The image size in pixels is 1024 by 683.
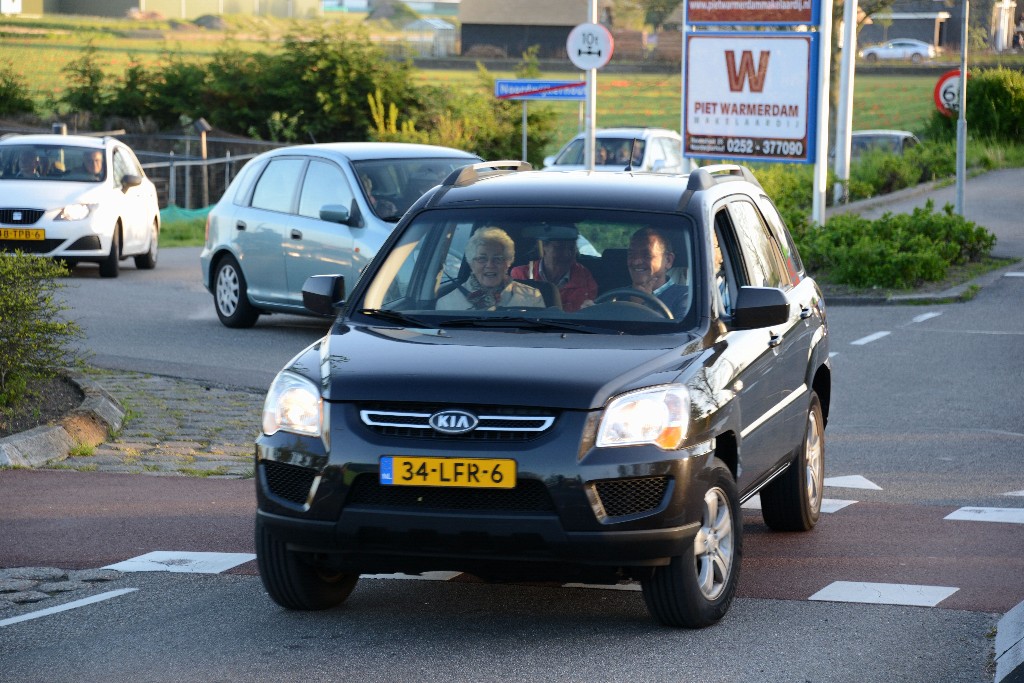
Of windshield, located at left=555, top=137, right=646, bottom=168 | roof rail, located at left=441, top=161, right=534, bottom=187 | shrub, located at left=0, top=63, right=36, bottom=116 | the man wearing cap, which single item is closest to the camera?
the man wearing cap

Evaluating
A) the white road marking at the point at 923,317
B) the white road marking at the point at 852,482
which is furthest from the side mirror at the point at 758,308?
the white road marking at the point at 923,317

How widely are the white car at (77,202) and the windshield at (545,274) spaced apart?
14666 millimetres

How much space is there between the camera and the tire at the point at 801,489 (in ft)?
26.2

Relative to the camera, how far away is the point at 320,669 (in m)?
5.76

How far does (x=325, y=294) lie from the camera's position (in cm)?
729

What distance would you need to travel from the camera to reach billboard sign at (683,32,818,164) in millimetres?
22484

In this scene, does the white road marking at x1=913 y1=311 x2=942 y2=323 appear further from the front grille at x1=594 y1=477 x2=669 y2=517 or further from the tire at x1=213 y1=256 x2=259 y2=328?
the front grille at x1=594 y1=477 x2=669 y2=517

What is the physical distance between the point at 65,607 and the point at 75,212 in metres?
15.0

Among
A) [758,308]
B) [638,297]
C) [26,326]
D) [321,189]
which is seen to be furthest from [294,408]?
[321,189]

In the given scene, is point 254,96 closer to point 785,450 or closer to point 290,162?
point 290,162

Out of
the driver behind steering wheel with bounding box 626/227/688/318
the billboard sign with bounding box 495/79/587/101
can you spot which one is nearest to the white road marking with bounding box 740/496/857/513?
the driver behind steering wheel with bounding box 626/227/688/318

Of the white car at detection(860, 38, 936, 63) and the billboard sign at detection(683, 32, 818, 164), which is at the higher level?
the white car at detection(860, 38, 936, 63)

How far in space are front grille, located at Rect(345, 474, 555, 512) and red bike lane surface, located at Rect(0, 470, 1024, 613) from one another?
4.86 ft

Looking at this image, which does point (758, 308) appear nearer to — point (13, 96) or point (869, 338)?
point (869, 338)
